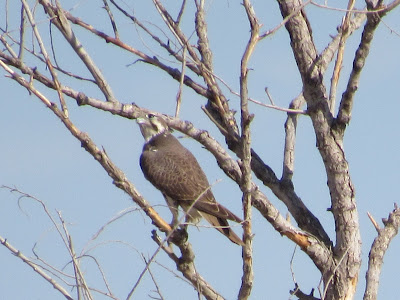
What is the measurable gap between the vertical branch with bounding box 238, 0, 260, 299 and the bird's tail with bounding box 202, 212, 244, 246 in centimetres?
149

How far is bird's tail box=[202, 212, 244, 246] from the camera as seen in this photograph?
232 inches

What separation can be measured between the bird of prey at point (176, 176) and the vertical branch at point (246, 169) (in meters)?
1.74

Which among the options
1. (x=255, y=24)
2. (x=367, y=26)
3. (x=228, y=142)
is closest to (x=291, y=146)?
(x=228, y=142)

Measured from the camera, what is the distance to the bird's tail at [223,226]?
5.89 metres

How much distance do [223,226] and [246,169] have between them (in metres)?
1.94

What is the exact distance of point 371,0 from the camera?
5172mm

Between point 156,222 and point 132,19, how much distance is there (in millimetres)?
1718

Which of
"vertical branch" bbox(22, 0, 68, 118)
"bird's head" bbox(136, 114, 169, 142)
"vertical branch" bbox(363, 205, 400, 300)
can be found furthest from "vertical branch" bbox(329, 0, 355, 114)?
"vertical branch" bbox(22, 0, 68, 118)

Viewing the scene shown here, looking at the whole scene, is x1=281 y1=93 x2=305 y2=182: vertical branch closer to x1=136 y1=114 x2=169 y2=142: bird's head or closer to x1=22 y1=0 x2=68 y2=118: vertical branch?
x1=136 y1=114 x2=169 y2=142: bird's head

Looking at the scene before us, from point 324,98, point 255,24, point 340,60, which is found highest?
point 340,60

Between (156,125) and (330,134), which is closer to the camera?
(330,134)

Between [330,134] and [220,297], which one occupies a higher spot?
[330,134]

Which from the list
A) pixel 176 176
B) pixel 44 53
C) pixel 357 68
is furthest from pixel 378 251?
pixel 44 53

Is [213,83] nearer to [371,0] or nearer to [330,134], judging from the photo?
[330,134]
